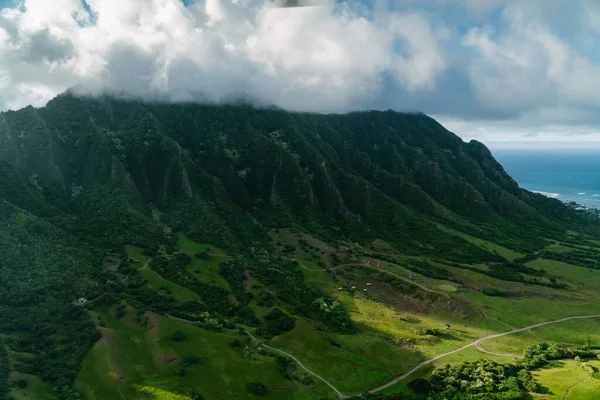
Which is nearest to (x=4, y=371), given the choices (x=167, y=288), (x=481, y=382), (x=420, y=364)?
(x=167, y=288)

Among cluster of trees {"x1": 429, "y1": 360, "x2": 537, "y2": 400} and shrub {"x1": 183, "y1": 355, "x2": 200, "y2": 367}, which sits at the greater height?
cluster of trees {"x1": 429, "y1": 360, "x2": 537, "y2": 400}

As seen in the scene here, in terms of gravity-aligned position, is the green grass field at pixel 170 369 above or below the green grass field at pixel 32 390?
above

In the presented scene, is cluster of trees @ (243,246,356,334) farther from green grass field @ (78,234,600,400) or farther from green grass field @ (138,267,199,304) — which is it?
green grass field @ (138,267,199,304)

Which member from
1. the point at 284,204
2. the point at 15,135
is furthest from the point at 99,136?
the point at 284,204

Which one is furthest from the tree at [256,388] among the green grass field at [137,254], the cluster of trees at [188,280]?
the green grass field at [137,254]

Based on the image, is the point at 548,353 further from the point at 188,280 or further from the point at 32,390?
the point at 32,390

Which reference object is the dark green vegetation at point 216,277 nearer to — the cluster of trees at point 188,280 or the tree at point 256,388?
the tree at point 256,388

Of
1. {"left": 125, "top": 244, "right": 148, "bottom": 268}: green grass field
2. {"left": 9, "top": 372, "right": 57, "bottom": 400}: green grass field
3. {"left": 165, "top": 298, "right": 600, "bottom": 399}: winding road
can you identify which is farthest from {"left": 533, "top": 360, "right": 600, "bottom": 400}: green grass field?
{"left": 125, "top": 244, "right": 148, "bottom": 268}: green grass field

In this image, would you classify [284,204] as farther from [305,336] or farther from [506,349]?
[506,349]

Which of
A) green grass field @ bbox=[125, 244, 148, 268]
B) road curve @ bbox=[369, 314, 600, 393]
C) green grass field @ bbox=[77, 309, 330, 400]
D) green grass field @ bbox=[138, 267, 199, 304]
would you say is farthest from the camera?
green grass field @ bbox=[125, 244, 148, 268]
